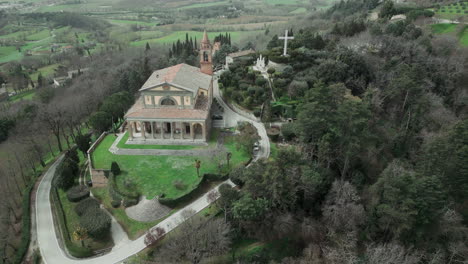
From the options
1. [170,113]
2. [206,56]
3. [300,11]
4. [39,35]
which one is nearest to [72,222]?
[170,113]

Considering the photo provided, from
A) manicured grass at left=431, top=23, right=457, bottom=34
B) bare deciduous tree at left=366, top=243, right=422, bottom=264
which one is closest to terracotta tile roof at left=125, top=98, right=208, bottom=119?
bare deciduous tree at left=366, top=243, right=422, bottom=264

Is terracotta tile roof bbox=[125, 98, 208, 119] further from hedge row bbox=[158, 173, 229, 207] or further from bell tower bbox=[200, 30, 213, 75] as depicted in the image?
bell tower bbox=[200, 30, 213, 75]

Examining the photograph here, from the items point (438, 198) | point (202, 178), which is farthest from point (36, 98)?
point (438, 198)

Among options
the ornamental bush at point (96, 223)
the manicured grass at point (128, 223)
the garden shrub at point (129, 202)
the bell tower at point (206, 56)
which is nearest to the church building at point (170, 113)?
the bell tower at point (206, 56)

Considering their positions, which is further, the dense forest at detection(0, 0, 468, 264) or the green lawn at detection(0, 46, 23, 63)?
the green lawn at detection(0, 46, 23, 63)

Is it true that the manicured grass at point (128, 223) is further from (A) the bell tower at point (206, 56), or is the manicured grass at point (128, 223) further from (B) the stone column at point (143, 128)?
(A) the bell tower at point (206, 56)

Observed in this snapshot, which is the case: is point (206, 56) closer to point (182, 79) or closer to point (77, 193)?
point (182, 79)
